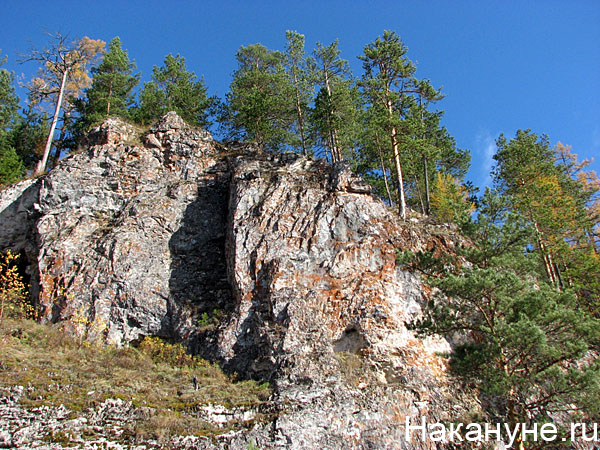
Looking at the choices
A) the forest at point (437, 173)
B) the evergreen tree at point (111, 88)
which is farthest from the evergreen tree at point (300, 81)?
the evergreen tree at point (111, 88)

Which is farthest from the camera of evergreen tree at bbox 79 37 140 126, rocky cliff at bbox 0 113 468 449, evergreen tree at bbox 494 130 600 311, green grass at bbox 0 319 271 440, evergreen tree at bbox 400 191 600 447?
evergreen tree at bbox 79 37 140 126

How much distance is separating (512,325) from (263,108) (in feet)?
54.4

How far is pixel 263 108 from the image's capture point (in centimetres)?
2219

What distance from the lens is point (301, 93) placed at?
78.7ft

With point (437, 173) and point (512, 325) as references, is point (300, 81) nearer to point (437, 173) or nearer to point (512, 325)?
point (437, 173)

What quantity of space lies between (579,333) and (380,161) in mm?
15347

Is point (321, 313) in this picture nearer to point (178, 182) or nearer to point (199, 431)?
point (199, 431)

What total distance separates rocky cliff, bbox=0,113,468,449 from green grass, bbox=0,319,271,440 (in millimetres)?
673

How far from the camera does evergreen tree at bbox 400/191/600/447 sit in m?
10.3

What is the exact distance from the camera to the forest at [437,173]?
10.9 meters

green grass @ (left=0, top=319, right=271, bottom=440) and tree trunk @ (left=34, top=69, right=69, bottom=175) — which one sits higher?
tree trunk @ (left=34, top=69, right=69, bottom=175)

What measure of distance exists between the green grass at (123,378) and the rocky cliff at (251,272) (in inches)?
26.5

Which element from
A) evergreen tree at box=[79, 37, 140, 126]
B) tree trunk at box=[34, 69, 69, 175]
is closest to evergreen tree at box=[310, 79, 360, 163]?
evergreen tree at box=[79, 37, 140, 126]

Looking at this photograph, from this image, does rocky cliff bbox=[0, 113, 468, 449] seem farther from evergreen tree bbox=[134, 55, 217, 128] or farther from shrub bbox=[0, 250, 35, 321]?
evergreen tree bbox=[134, 55, 217, 128]
